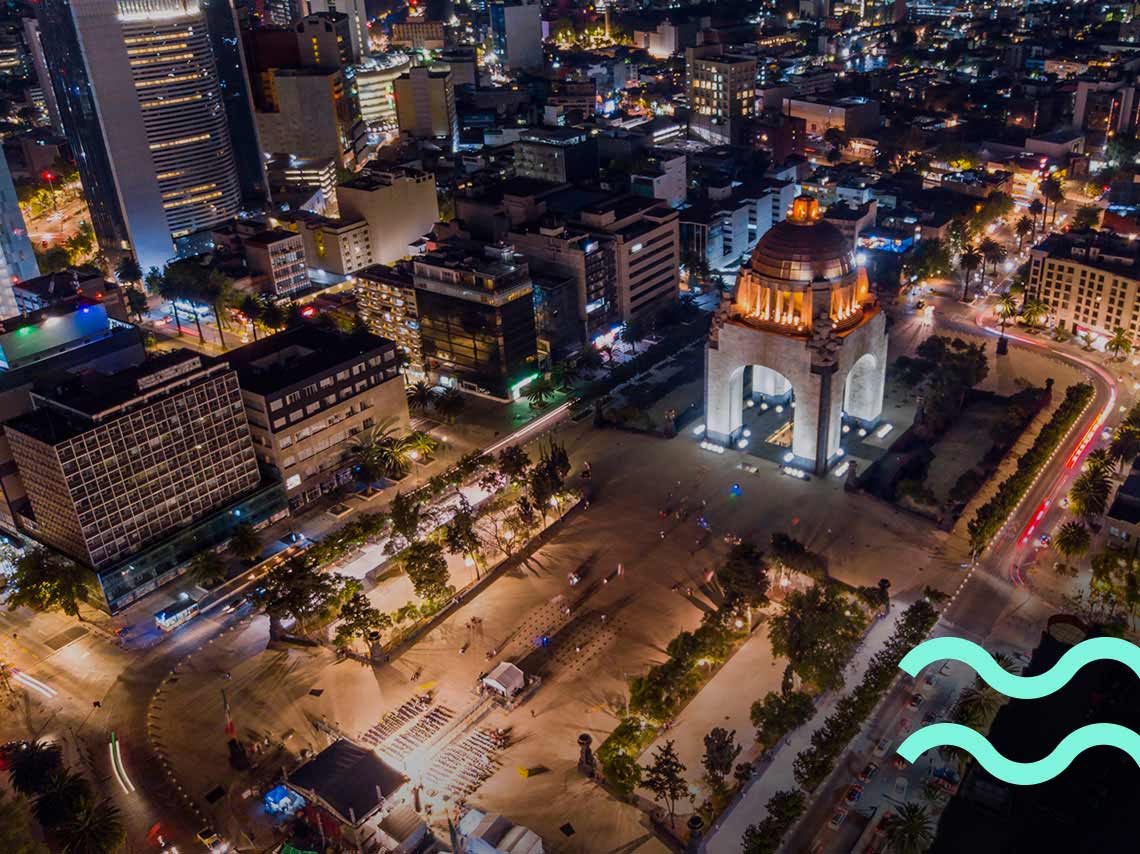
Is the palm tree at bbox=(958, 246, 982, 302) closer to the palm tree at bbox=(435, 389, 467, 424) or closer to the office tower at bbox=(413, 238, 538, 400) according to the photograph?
the office tower at bbox=(413, 238, 538, 400)

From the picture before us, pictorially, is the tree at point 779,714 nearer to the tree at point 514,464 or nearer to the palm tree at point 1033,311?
the tree at point 514,464

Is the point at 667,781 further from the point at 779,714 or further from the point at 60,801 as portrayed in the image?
the point at 60,801

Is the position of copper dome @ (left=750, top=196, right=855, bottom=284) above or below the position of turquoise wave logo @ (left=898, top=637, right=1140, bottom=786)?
above

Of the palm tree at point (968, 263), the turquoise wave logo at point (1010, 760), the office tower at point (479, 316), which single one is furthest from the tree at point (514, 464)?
the palm tree at point (968, 263)

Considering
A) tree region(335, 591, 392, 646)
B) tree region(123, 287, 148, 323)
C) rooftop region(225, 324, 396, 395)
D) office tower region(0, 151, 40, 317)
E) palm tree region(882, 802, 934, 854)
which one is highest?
office tower region(0, 151, 40, 317)

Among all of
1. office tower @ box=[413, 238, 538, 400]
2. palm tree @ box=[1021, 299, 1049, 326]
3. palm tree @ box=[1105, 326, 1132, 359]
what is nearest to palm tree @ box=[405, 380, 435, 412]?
office tower @ box=[413, 238, 538, 400]

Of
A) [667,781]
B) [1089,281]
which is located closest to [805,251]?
[1089,281]
